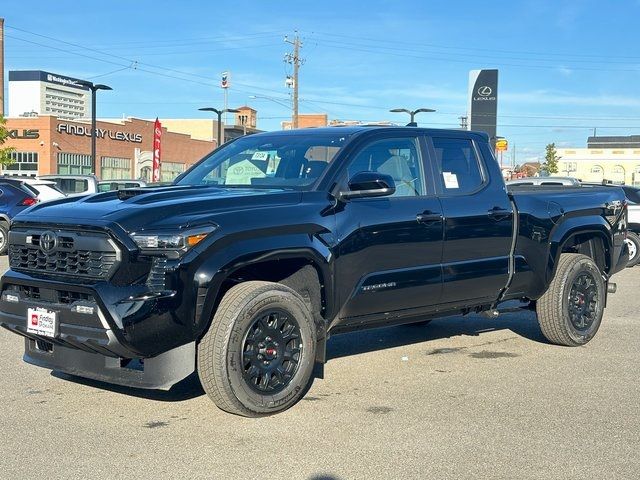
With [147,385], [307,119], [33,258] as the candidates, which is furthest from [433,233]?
[307,119]

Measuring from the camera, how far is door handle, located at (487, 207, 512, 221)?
6.82 m

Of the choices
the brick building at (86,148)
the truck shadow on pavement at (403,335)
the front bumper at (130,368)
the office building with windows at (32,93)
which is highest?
the office building with windows at (32,93)

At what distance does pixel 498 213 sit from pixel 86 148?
178ft

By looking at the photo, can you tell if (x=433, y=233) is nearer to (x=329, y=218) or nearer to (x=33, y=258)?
(x=329, y=218)

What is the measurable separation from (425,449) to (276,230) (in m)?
1.68

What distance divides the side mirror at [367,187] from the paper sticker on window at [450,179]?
1.04 metres

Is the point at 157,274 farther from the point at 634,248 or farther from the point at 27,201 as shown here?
the point at 27,201

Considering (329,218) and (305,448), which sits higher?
(329,218)

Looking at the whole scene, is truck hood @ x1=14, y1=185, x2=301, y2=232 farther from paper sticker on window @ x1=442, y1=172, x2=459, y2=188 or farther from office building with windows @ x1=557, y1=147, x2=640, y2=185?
office building with windows @ x1=557, y1=147, x2=640, y2=185

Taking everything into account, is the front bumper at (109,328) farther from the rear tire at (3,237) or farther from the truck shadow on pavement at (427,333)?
the rear tire at (3,237)

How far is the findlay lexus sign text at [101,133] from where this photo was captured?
54594 millimetres

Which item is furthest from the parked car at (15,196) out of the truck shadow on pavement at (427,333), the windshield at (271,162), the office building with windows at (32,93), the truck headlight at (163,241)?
the office building with windows at (32,93)

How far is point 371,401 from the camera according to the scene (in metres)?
5.76

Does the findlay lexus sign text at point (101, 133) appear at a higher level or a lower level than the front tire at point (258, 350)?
higher
